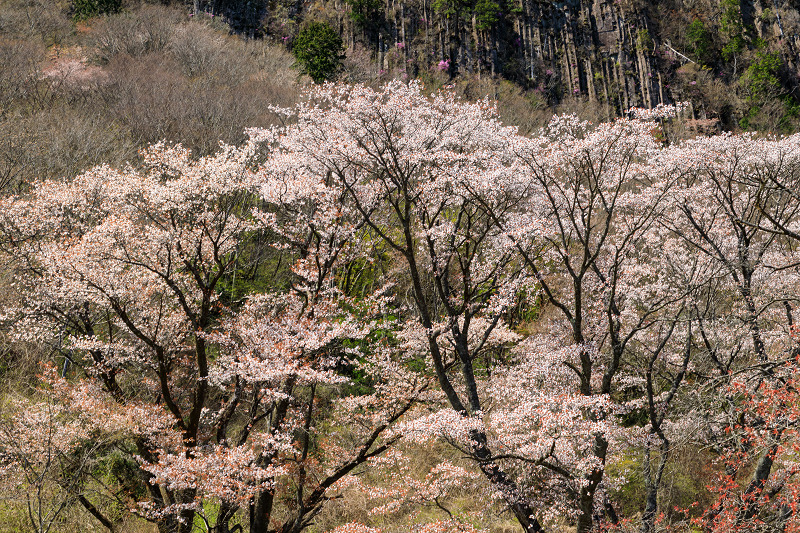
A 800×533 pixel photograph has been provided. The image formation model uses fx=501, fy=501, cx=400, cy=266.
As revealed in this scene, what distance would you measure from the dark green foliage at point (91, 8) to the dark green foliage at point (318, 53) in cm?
1630

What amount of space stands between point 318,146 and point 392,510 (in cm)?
1020

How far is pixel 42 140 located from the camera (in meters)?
18.8

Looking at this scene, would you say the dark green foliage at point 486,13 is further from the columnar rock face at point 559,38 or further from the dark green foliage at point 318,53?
the dark green foliage at point 318,53

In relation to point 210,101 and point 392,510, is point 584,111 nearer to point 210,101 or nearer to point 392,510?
point 210,101

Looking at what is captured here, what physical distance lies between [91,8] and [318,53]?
19031 millimetres

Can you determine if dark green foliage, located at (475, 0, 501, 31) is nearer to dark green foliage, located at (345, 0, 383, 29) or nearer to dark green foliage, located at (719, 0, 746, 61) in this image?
dark green foliage, located at (345, 0, 383, 29)

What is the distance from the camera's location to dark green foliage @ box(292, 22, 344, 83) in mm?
32562

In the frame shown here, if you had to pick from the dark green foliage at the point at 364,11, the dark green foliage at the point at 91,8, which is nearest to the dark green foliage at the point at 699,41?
the dark green foliage at the point at 364,11

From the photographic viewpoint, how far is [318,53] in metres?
32.9

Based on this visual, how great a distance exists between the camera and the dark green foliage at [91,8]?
37.2 m

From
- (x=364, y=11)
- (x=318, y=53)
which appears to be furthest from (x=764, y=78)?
(x=318, y=53)

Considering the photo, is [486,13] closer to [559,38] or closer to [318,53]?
[559,38]

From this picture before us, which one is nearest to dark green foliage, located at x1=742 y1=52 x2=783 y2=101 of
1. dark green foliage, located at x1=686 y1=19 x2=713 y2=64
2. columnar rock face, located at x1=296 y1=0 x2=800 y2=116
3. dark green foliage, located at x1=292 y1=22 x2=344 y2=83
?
columnar rock face, located at x1=296 y1=0 x2=800 y2=116

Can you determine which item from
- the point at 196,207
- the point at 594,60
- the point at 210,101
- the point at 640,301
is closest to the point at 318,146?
the point at 196,207
